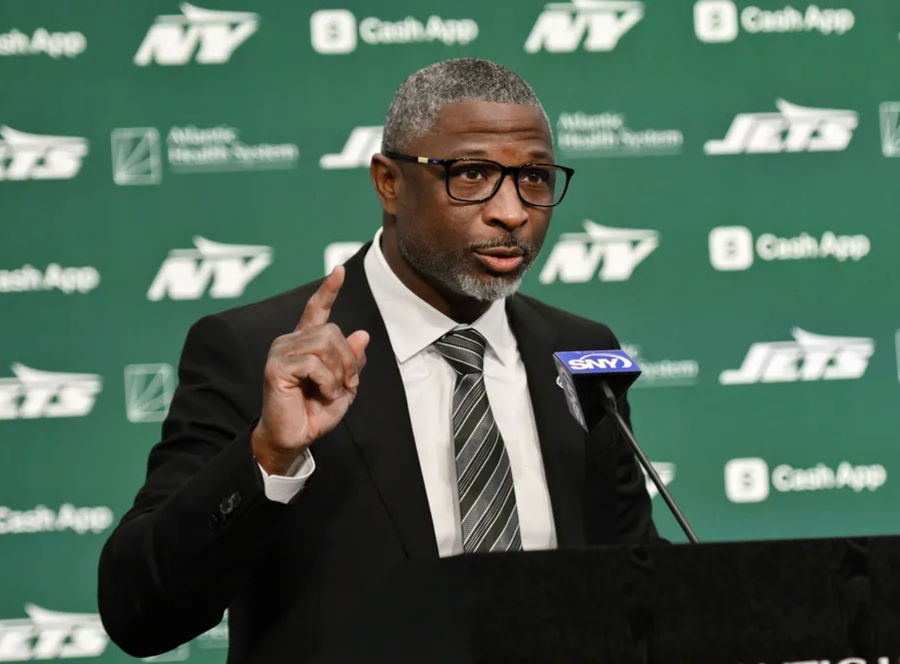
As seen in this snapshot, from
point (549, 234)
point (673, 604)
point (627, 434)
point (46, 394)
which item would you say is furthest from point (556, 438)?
point (46, 394)

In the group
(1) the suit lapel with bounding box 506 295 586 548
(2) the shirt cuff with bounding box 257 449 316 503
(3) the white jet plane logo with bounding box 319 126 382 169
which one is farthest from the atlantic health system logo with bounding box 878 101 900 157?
(2) the shirt cuff with bounding box 257 449 316 503

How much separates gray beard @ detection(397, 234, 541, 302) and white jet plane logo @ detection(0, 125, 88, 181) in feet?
6.13

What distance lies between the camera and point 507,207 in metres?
2.16

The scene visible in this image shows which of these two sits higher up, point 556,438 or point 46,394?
point 46,394

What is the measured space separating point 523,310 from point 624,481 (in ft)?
1.29

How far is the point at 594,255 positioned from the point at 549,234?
159 millimetres

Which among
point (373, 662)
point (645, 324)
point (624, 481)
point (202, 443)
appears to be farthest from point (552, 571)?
point (645, 324)

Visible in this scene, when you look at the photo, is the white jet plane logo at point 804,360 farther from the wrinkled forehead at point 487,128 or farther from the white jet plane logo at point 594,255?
the wrinkled forehead at point 487,128

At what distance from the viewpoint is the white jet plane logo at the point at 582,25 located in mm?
3887

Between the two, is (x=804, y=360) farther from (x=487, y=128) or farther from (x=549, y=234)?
(x=487, y=128)

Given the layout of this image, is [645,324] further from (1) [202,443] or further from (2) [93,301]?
(1) [202,443]

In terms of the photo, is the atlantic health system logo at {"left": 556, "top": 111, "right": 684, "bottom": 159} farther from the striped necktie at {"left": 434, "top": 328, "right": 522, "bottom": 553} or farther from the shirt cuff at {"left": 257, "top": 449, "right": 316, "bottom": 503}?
the shirt cuff at {"left": 257, "top": 449, "right": 316, "bottom": 503}

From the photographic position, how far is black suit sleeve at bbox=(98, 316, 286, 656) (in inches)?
70.6

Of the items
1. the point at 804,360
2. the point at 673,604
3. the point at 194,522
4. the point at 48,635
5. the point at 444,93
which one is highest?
the point at 444,93
